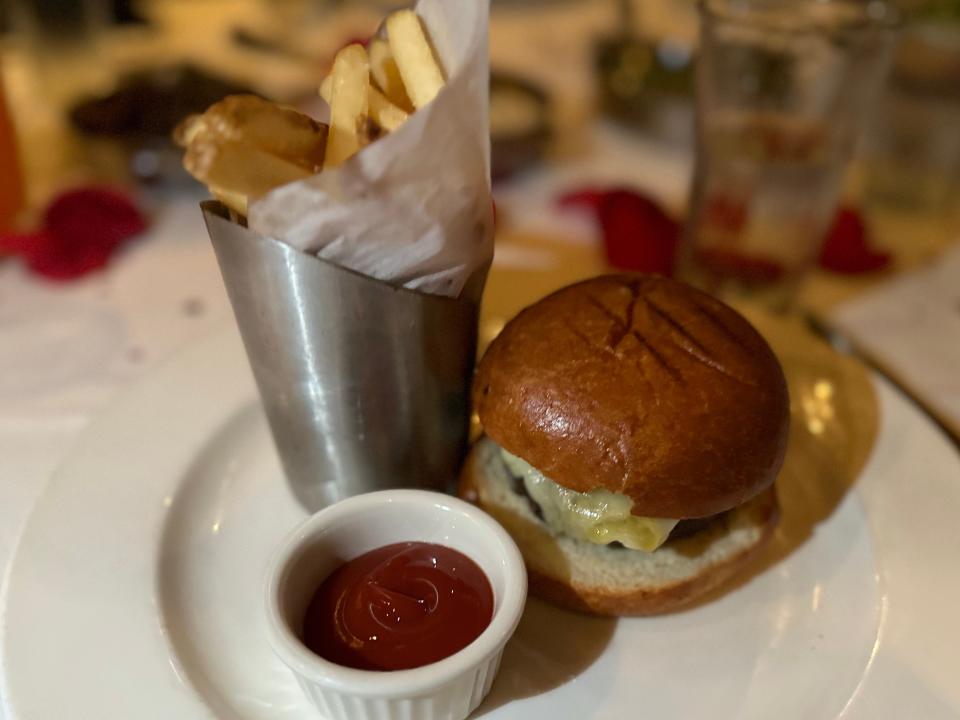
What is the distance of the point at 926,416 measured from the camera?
195 centimetres

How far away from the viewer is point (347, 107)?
1.30m

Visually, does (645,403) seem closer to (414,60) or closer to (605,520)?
(605,520)

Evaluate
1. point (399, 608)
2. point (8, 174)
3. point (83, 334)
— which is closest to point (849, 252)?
point (399, 608)

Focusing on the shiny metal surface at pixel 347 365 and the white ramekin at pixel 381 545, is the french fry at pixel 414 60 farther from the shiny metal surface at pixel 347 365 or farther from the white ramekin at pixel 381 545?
the white ramekin at pixel 381 545

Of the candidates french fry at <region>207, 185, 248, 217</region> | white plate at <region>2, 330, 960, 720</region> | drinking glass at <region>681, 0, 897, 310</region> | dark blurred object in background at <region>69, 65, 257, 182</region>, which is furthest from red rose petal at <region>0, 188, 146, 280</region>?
drinking glass at <region>681, 0, 897, 310</region>

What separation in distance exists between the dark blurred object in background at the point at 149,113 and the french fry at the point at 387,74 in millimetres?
1593

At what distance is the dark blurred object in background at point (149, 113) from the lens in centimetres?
280

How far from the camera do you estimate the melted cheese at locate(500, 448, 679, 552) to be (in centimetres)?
146

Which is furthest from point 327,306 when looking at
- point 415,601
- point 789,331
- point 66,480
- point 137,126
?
point 137,126

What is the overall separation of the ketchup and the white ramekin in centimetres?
2

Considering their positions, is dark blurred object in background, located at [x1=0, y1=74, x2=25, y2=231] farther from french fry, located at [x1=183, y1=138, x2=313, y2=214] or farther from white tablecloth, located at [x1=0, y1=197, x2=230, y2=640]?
french fry, located at [x1=183, y1=138, x2=313, y2=214]

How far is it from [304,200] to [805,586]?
3.93 feet

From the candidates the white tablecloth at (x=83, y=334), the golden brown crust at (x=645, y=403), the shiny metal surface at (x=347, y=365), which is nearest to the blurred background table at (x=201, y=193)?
the white tablecloth at (x=83, y=334)

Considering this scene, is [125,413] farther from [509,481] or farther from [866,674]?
[866,674]
